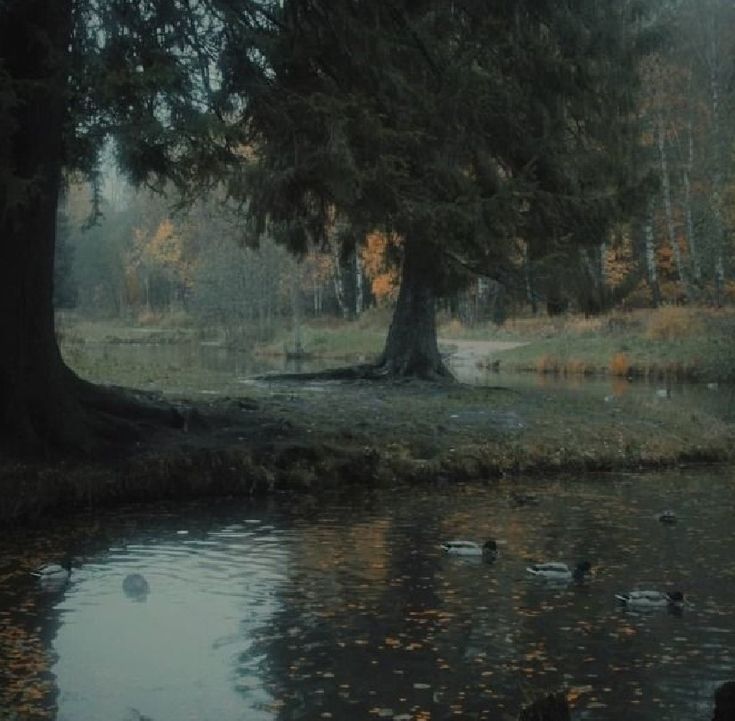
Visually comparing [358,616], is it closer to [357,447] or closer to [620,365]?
[357,447]

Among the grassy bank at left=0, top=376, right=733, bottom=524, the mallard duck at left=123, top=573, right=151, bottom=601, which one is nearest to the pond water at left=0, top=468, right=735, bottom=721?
the mallard duck at left=123, top=573, right=151, bottom=601

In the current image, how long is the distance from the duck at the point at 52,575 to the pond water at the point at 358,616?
3.5 inches

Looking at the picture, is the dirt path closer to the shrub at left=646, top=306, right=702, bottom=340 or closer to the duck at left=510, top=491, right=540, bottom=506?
the shrub at left=646, top=306, right=702, bottom=340

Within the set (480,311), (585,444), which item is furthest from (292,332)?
(585,444)

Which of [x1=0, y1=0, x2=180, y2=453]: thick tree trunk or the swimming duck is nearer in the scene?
the swimming duck

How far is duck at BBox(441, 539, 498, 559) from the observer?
1093 cm

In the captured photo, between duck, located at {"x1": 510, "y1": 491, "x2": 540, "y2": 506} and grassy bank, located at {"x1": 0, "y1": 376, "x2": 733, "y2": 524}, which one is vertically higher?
grassy bank, located at {"x1": 0, "y1": 376, "x2": 733, "y2": 524}

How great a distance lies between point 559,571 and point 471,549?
122 cm

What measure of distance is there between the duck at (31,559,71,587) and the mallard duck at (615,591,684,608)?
485 cm

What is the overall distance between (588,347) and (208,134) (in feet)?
101

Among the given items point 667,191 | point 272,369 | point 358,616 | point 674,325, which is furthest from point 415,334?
point 667,191

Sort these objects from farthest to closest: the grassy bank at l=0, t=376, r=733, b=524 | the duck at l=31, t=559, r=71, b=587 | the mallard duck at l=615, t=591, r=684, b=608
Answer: the grassy bank at l=0, t=376, r=733, b=524 → the duck at l=31, t=559, r=71, b=587 → the mallard duck at l=615, t=591, r=684, b=608

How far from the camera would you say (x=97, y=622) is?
8.67m

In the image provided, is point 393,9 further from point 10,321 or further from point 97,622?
point 97,622
